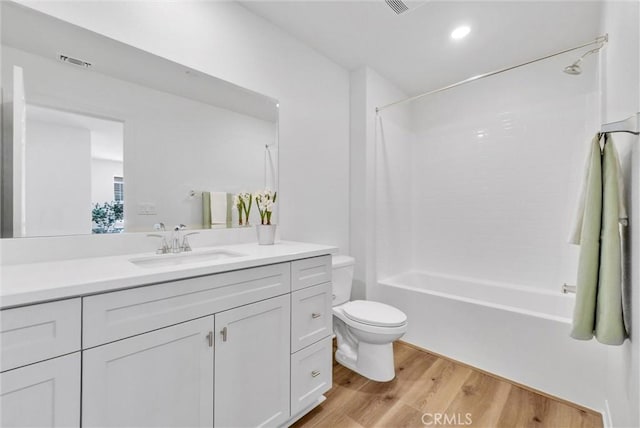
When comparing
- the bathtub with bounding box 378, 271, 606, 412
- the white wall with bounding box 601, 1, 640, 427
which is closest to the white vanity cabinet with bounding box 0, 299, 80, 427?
the white wall with bounding box 601, 1, 640, 427

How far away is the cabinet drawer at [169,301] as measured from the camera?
83 cm

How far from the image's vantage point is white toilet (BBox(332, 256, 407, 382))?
5.75 feet

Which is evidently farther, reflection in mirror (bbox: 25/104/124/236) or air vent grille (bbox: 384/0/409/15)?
air vent grille (bbox: 384/0/409/15)

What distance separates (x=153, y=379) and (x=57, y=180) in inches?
36.8

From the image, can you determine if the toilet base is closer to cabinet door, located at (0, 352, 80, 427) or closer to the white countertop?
the white countertop

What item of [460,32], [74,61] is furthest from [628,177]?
[74,61]

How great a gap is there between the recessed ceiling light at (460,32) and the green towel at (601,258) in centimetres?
136

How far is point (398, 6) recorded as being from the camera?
163 centimetres

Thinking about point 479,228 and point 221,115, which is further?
point 479,228

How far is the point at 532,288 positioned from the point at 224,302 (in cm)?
263

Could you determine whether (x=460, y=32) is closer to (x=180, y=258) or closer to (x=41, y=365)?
(x=180, y=258)

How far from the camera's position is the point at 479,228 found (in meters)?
2.72

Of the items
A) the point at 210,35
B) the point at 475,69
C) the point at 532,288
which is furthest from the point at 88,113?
the point at 532,288

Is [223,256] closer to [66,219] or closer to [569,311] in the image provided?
[66,219]
